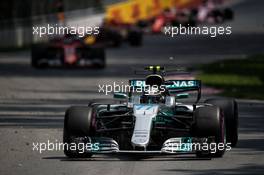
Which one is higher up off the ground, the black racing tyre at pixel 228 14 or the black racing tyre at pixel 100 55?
the black racing tyre at pixel 228 14

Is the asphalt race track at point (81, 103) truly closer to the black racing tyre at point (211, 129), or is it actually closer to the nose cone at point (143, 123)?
the black racing tyre at point (211, 129)

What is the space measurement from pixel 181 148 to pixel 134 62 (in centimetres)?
2701

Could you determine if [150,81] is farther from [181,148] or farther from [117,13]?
[117,13]

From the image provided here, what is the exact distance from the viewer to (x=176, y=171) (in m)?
12.5

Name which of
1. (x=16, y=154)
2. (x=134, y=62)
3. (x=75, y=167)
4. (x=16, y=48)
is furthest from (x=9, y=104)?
(x=16, y=48)

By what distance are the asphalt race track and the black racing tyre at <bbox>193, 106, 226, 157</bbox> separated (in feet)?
0.44

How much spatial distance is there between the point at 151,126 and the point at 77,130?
36.6 inches

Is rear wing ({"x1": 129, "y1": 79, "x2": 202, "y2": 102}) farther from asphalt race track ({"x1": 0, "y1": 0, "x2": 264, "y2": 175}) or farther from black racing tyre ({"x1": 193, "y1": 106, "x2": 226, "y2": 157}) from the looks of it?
black racing tyre ({"x1": 193, "y1": 106, "x2": 226, "y2": 157})

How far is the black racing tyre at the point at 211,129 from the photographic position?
1363 cm

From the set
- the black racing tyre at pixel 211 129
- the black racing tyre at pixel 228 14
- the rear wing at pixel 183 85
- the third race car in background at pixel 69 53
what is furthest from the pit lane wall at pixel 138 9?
the black racing tyre at pixel 211 129

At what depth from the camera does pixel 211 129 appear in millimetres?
13648

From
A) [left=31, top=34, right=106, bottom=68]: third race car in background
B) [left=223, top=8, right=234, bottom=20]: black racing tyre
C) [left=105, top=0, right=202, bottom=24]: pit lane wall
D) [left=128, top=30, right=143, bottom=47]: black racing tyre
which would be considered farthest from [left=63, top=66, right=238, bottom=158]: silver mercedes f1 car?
[left=223, top=8, right=234, bottom=20]: black racing tyre

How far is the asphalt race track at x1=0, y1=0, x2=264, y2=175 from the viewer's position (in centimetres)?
1290

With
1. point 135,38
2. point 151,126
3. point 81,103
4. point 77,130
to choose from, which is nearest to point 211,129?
point 151,126
